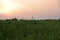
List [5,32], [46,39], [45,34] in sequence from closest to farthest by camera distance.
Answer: [46,39] < [45,34] < [5,32]

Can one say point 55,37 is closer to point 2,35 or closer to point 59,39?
point 59,39

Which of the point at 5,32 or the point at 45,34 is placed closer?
the point at 45,34

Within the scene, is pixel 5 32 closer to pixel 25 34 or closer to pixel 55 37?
pixel 25 34

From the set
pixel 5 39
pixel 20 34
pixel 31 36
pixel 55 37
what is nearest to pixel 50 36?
pixel 55 37

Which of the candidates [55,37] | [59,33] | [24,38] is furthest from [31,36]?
[59,33]

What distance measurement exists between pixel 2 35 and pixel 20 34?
6.85 feet

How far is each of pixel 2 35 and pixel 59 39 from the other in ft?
21.4

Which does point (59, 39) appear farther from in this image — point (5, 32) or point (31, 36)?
point (5, 32)

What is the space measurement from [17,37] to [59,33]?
5379mm

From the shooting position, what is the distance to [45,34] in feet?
70.9

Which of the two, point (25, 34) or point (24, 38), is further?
point (25, 34)

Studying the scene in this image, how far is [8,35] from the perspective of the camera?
72.1 ft

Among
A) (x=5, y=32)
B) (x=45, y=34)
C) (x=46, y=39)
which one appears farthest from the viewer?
(x=5, y=32)

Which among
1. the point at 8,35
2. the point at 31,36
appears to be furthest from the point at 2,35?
the point at 31,36
